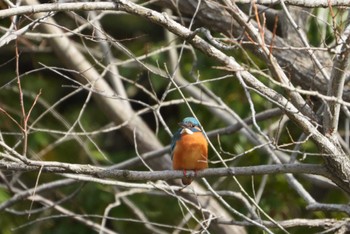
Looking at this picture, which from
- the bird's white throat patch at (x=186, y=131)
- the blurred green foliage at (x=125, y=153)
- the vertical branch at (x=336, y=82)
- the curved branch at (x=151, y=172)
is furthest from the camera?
the blurred green foliage at (x=125, y=153)

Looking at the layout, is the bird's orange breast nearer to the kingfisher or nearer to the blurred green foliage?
the kingfisher

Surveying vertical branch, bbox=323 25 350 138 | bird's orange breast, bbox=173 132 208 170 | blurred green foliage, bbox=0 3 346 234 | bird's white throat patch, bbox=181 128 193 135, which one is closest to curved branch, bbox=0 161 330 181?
vertical branch, bbox=323 25 350 138

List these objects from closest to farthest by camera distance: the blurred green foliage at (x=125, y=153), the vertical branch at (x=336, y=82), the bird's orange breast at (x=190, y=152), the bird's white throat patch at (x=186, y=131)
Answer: the vertical branch at (x=336, y=82) < the bird's orange breast at (x=190, y=152) < the bird's white throat patch at (x=186, y=131) < the blurred green foliage at (x=125, y=153)

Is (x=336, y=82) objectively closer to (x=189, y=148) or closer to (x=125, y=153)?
(x=189, y=148)

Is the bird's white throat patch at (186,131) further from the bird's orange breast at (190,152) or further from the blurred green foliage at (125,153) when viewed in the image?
the blurred green foliage at (125,153)

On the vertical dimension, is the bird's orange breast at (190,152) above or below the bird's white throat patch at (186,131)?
below

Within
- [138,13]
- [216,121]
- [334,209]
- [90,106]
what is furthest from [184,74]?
[138,13]

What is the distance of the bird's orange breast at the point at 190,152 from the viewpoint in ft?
18.3

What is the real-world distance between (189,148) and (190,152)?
0.26 feet

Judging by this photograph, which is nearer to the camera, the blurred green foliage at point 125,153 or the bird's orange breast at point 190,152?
the bird's orange breast at point 190,152

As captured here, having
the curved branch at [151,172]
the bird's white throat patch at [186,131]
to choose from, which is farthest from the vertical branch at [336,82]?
the bird's white throat patch at [186,131]

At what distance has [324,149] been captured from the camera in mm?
4281

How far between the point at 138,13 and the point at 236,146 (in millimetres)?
2937

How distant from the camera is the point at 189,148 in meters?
5.77
